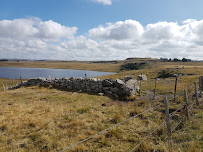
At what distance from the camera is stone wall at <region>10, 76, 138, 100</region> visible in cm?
1462

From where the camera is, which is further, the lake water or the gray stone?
the lake water

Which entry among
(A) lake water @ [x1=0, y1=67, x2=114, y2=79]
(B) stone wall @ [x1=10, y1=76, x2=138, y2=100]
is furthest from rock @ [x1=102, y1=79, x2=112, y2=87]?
(A) lake water @ [x1=0, y1=67, x2=114, y2=79]

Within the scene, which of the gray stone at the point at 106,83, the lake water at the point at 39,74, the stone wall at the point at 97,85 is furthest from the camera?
the lake water at the point at 39,74

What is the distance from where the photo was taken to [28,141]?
5.47 meters

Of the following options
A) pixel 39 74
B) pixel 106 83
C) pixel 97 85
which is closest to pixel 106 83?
pixel 106 83

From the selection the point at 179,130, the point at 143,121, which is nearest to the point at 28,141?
the point at 143,121

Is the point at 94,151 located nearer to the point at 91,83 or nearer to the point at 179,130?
the point at 179,130

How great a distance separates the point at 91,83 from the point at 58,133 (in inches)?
425

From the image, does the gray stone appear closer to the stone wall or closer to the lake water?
the stone wall

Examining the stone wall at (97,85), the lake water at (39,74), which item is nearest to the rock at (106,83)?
the stone wall at (97,85)

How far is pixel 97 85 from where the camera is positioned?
53.7ft

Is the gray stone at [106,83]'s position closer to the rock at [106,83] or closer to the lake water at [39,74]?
the rock at [106,83]

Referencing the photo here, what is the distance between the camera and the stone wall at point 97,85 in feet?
48.0

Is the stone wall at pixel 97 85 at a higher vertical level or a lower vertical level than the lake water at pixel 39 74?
higher
